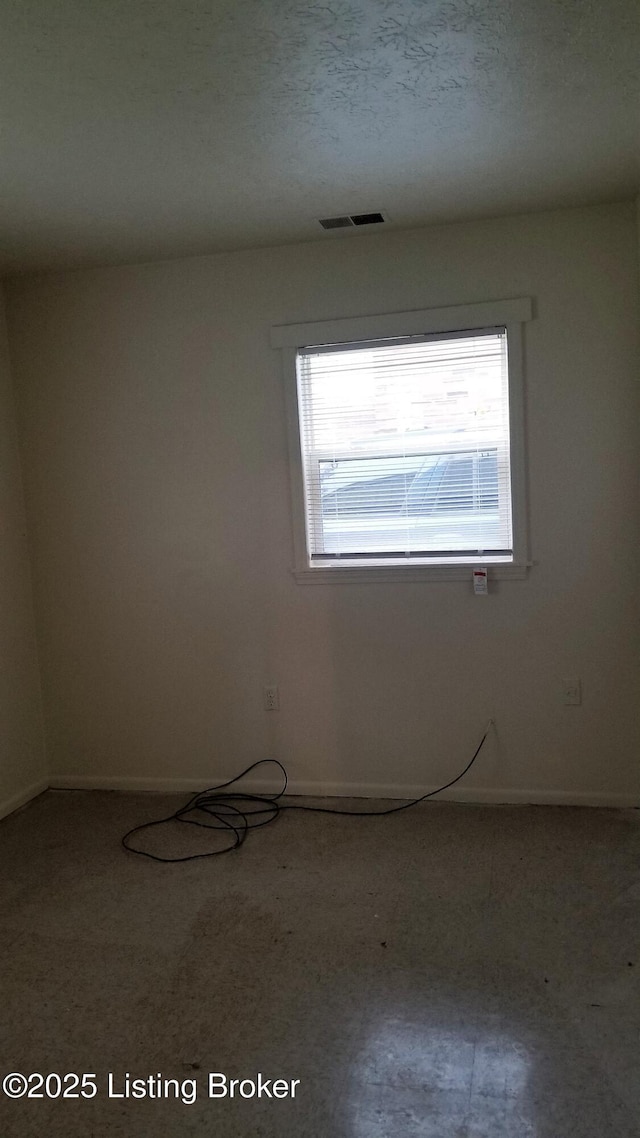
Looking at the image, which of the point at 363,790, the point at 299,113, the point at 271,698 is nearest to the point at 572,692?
the point at 363,790

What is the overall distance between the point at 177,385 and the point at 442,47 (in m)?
2.08

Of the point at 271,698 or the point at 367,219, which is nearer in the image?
the point at 367,219

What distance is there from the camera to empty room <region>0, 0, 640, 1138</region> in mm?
1955

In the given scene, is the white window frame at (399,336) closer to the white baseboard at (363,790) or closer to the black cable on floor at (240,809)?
the black cable on floor at (240,809)

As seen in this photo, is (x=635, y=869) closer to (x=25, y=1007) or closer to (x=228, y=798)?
(x=228, y=798)

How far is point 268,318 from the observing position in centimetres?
357

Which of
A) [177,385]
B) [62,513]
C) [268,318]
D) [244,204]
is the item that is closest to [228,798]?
[62,513]

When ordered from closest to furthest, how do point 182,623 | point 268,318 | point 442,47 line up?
1. point 442,47
2. point 268,318
3. point 182,623

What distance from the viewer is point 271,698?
375 cm

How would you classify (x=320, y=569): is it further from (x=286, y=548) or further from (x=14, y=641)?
(x=14, y=641)

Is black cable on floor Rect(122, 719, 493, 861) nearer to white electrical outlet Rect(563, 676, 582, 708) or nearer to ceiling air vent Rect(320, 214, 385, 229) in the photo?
white electrical outlet Rect(563, 676, 582, 708)

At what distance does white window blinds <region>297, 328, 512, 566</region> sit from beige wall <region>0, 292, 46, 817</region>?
1.53 meters

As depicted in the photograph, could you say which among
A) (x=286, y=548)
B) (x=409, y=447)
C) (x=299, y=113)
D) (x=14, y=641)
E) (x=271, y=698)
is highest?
(x=299, y=113)

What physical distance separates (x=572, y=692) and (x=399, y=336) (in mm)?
1804
